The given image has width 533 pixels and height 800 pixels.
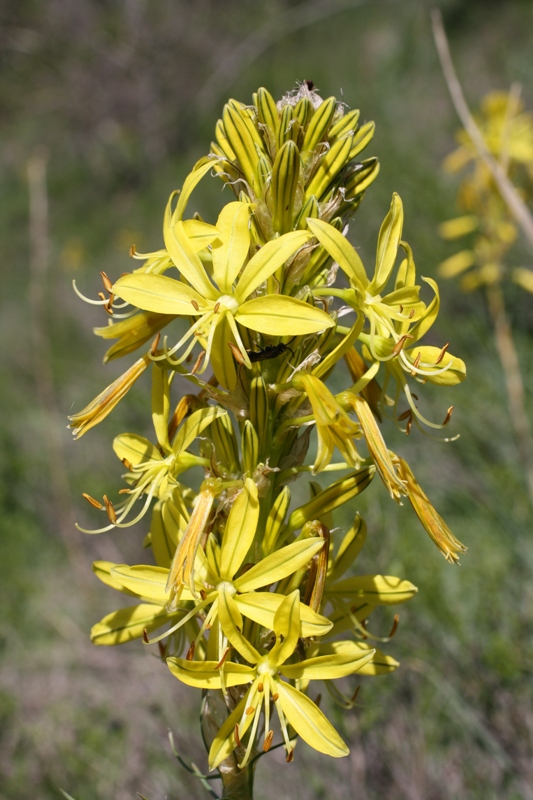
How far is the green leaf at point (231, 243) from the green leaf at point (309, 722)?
82 centimetres

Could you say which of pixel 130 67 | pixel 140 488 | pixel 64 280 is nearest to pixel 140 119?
pixel 130 67

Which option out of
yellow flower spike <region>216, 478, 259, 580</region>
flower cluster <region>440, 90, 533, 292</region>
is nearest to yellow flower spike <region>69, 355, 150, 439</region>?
yellow flower spike <region>216, 478, 259, 580</region>

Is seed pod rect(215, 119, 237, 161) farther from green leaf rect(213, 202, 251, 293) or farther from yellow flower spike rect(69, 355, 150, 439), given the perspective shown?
yellow flower spike rect(69, 355, 150, 439)

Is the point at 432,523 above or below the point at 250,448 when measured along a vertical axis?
below

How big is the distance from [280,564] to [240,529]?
0.10 m

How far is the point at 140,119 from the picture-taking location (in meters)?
16.6

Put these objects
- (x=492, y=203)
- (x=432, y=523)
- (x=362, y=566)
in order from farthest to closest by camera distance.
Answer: (x=492, y=203) < (x=362, y=566) < (x=432, y=523)

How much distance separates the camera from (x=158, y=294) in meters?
1.28

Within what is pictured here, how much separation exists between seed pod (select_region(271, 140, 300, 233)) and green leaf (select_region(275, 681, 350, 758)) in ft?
3.19

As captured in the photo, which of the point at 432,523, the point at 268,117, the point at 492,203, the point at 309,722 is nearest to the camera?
the point at 309,722

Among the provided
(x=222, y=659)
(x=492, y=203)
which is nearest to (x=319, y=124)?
(x=222, y=659)

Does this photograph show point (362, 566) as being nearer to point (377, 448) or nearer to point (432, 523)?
point (432, 523)

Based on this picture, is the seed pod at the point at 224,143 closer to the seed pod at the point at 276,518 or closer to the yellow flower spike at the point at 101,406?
the yellow flower spike at the point at 101,406

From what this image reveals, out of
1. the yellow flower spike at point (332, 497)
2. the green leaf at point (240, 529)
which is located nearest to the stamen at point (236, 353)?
the green leaf at point (240, 529)
